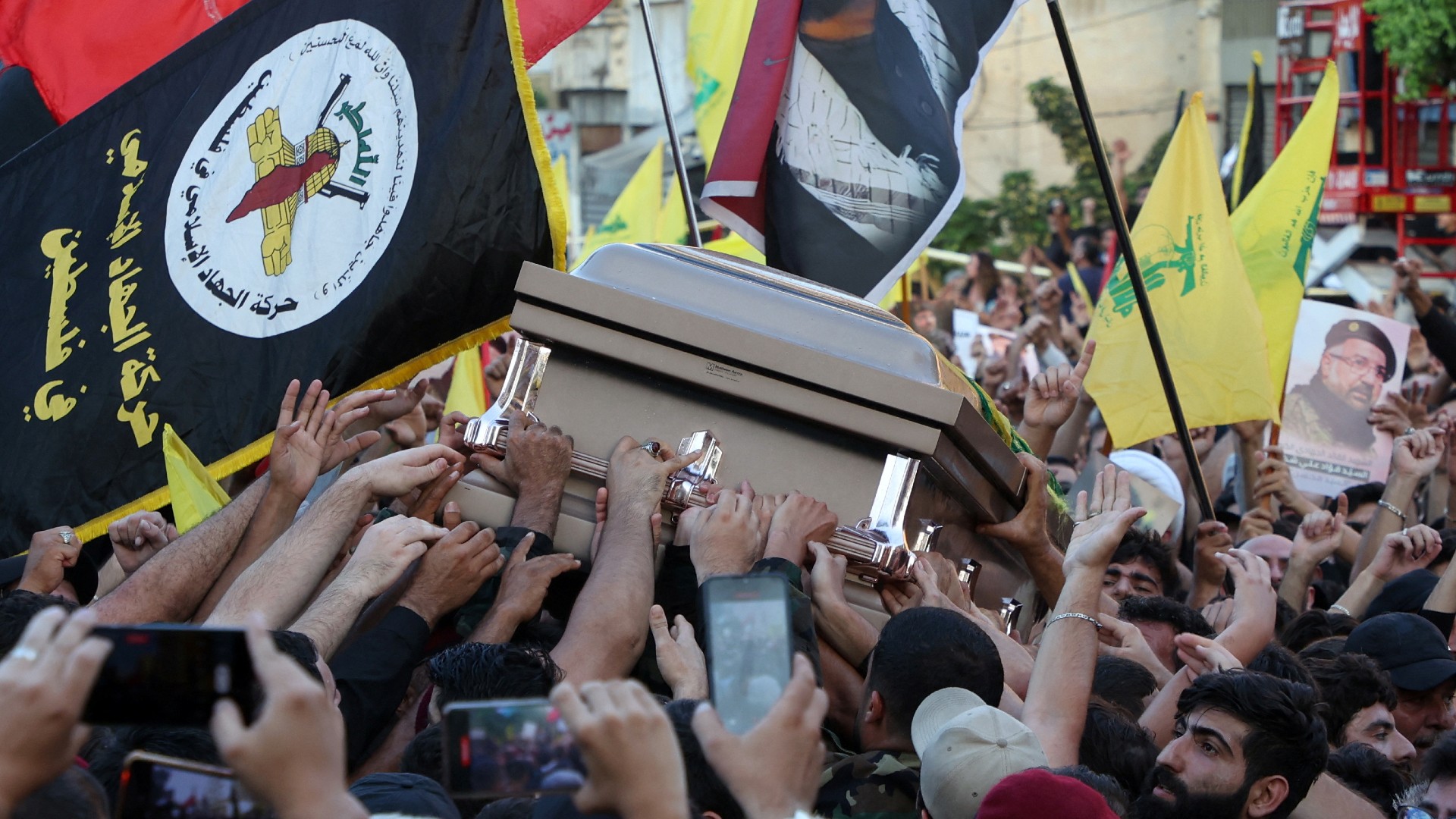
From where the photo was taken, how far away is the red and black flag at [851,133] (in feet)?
17.4

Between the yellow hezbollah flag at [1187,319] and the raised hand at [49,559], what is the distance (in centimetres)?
414

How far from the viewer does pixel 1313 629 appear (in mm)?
4629

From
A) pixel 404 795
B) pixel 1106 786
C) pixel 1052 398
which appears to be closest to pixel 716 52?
pixel 1052 398

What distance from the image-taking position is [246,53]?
460 cm

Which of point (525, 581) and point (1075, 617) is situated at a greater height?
point (525, 581)

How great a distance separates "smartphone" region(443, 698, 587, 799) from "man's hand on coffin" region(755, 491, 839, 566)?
1.73 metres

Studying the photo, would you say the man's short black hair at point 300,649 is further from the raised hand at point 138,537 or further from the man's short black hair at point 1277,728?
the man's short black hair at point 1277,728

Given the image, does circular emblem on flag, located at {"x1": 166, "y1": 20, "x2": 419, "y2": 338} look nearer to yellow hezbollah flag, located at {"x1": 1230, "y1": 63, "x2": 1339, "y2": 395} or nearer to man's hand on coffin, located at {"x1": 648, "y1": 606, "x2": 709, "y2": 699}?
man's hand on coffin, located at {"x1": 648, "y1": 606, "x2": 709, "y2": 699}

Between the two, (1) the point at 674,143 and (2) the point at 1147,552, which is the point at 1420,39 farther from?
(1) the point at 674,143

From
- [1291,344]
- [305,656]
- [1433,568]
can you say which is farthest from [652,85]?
[305,656]

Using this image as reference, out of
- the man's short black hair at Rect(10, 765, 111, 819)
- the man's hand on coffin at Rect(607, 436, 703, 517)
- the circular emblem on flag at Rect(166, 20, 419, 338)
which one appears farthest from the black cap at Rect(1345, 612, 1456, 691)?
the man's short black hair at Rect(10, 765, 111, 819)

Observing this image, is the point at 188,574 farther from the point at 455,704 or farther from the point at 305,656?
the point at 455,704

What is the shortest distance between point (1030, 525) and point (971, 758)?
1611mm

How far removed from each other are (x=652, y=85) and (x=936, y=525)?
→ 30.2m
